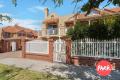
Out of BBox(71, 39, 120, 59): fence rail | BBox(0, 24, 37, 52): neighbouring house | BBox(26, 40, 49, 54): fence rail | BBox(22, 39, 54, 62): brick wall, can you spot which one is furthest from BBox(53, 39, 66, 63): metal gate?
BBox(0, 24, 37, 52): neighbouring house

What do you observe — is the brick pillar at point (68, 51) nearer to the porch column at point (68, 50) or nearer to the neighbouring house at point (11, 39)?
the porch column at point (68, 50)

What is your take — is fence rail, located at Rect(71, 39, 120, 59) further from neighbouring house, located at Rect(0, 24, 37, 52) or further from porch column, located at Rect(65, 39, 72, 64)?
neighbouring house, located at Rect(0, 24, 37, 52)

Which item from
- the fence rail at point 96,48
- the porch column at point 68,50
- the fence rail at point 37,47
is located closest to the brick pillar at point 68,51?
the porch column at point 68,50

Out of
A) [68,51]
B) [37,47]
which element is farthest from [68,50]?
[37,47]

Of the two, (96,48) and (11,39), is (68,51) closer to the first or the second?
(96,48)

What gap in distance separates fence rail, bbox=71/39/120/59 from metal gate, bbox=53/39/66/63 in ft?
3.60

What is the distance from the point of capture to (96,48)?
19703mm

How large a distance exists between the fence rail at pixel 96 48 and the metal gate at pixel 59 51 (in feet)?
3.60

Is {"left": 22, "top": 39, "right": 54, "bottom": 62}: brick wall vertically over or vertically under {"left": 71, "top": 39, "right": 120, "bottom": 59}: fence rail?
under

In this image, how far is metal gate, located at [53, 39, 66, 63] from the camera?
72.2 ft

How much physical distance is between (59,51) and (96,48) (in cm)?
386

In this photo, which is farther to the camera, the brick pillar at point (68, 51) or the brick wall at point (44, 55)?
the brick wall at point (44, 55)

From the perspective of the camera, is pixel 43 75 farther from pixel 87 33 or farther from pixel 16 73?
pixel 87 33

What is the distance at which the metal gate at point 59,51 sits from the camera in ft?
72.2
